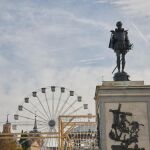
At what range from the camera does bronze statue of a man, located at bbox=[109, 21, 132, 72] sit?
17.7m

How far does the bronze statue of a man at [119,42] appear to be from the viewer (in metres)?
17.7

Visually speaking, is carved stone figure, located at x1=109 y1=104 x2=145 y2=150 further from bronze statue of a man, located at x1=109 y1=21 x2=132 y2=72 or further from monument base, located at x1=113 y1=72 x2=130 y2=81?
bronze statue of a man, located at x1=109 y1=21 x2=132 y2=72

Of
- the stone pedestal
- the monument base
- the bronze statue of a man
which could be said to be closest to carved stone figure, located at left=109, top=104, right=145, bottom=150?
the stone pedestal

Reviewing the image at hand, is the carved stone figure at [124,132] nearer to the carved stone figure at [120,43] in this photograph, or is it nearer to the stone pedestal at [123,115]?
the stone pedestal at [123,115]

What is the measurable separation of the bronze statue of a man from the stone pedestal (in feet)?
4.14

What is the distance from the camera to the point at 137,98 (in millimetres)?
16828

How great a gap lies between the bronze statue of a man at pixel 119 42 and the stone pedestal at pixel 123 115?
1.26 metres

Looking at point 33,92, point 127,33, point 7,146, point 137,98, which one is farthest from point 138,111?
point 7,146

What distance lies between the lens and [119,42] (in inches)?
698

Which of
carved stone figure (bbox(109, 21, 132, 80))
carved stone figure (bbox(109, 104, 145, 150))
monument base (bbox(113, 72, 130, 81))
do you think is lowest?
carved stone figure (bbox(109, 104, 145, 150))

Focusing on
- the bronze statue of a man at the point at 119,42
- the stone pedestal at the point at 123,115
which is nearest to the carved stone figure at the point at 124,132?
the stone pedestal at the point at 123,115

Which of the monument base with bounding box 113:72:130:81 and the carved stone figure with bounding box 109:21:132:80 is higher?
the carved stone figure with bounding box 109:21:132:80

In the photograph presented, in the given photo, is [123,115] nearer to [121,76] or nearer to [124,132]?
[124,132]

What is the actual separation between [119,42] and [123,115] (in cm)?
306
